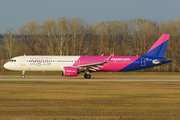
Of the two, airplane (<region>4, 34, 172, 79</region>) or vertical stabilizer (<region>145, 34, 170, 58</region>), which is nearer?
airplane (<region>4, 34, 172, 79</region>)

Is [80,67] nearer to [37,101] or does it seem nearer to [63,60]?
[63,60]

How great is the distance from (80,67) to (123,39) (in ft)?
170

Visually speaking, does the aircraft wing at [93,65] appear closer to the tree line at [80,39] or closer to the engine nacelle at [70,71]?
the engine nacelle at [70,71]

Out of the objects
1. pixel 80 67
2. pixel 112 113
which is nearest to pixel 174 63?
pixel 80 67

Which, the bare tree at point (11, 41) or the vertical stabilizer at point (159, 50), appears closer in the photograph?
the vertical stabilizer at point (159, 50)

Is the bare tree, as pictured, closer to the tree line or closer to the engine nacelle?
the tree line

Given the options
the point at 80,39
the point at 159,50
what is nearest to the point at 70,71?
the point at 159,50

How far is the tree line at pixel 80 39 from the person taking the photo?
83250 millimetres

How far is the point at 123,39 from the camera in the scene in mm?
92938

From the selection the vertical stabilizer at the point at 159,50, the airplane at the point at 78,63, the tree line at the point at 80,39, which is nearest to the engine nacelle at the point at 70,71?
the airplane at the point at 78,63

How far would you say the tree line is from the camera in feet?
273

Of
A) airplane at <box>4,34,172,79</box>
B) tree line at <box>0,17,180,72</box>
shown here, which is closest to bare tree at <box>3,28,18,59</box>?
tree line at <box>0,17,180,72</box>

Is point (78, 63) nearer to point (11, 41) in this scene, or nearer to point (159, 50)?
point (159, 50)

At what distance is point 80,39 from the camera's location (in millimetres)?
86438
